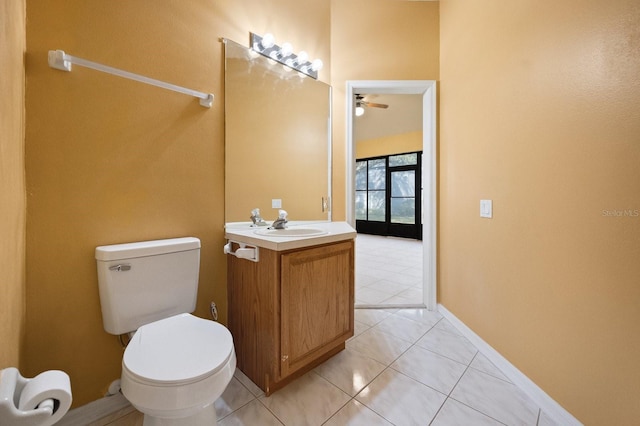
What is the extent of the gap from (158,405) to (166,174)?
3.50ft

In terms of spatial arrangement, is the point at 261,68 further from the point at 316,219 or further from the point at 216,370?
the point at 216,370

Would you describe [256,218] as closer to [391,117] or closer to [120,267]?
[120,267]

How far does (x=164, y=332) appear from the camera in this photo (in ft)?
3.55

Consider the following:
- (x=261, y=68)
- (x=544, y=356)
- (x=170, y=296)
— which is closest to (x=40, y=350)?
(x=170, y=296)

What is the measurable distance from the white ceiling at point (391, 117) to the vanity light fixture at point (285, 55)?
180cm

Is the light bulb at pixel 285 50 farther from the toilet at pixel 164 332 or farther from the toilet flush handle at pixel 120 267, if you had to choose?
the toilet flush handle at pixel 120 267

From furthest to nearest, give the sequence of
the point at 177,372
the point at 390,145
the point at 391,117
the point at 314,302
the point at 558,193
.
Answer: the point at 390,145, the point at 391,117, the point at 314,302, the point at 558,193, the point at 177,372

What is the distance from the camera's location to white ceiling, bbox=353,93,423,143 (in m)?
4.25

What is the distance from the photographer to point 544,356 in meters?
1.30

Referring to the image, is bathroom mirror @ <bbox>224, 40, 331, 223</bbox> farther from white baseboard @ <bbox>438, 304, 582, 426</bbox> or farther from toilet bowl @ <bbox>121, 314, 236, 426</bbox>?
white baseboard @ <bbox>438, 304, 582, 426</bbox>

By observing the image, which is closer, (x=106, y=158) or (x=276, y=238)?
(x=106, y=158)

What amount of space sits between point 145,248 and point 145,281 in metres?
0.15

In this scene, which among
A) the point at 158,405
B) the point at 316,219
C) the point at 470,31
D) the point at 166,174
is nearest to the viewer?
the point at 158,405

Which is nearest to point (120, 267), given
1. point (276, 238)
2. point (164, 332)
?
point (164, 332)
